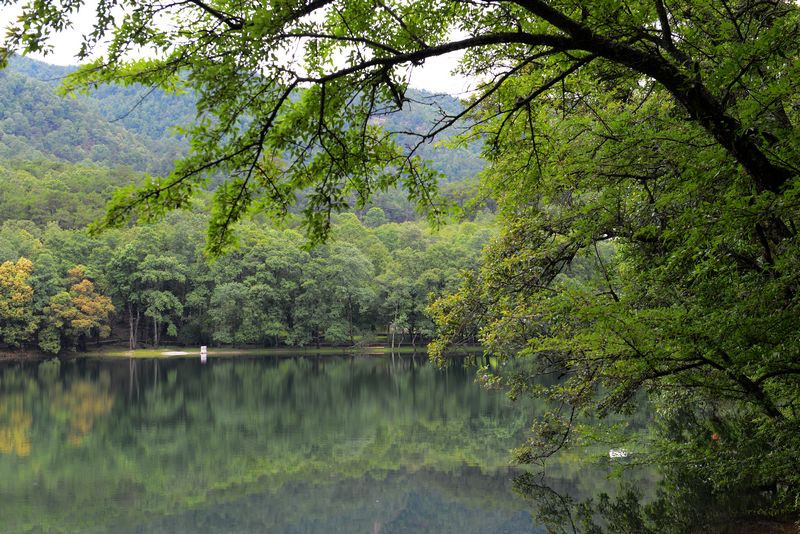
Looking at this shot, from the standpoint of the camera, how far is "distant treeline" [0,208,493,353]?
4828cm

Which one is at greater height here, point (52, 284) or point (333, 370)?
point (52, 284)

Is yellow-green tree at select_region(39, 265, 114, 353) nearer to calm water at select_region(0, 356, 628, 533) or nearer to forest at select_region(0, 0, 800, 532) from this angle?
calm water at select_region(0, 356, 628, 533)

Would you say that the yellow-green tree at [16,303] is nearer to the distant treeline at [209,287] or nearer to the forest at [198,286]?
the forest at [198,286]

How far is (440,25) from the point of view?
493cm

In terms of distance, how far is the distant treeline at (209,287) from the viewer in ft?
158

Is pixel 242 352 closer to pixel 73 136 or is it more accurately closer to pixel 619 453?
pixel 619 453

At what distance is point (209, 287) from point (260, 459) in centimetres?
3934

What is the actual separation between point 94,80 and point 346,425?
19051mm

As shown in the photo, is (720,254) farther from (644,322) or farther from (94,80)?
(94,80)

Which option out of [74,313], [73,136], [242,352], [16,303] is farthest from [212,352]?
[73,136]

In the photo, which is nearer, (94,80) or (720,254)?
(94,80)

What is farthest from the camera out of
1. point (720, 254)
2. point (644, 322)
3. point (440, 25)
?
point (644, 322)

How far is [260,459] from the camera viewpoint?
56.7ft

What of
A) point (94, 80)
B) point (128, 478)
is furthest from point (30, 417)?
point (94, 80)
